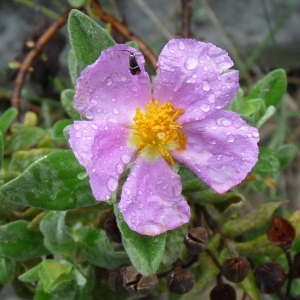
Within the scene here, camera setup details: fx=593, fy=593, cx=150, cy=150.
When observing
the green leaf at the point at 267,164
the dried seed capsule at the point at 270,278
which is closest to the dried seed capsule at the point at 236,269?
the dried seed capsule at the point at 270,278

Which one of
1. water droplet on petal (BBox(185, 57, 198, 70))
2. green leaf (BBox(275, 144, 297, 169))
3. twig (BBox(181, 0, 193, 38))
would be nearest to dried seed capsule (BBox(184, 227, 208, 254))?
water droplet on petal (BBox(185, 57, 198, 70))

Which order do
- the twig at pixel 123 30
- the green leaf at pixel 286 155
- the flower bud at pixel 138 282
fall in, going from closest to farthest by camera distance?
the flower bud at pixel 138 282, the green leaf at pixel 286 155, the twig at pixel 123 30

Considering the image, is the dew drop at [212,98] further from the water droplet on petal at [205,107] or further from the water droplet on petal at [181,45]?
the water droplet on petal at [181,45]

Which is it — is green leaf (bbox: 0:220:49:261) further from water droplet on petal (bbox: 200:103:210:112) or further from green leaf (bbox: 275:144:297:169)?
green leaf (bbox: 275:144:297:169)

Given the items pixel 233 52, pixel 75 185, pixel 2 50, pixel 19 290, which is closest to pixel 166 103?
pixel 75 185

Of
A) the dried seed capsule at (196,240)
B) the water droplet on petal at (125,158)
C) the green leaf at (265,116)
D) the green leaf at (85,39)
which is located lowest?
the green leaf at (265,116)

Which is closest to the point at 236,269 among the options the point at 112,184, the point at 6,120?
the point at 112,184

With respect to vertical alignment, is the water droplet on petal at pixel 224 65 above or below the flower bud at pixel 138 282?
above

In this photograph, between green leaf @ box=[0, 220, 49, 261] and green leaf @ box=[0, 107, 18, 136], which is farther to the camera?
green leaf @ box=[0, 107, 18, 136]
